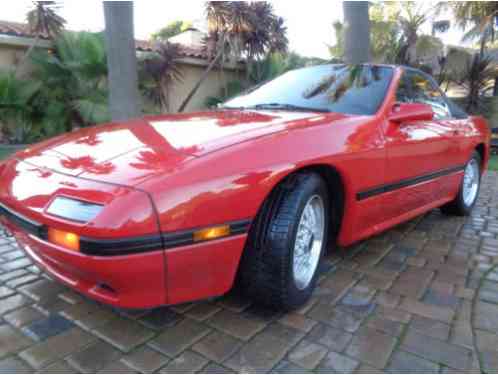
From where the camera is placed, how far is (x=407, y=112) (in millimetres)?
2508

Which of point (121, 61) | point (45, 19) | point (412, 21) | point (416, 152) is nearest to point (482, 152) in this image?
point (416, 152)

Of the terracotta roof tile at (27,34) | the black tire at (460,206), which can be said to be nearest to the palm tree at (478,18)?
the terracotta roof tile at (27,34)

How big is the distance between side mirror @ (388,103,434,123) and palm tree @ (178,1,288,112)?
7.30 m

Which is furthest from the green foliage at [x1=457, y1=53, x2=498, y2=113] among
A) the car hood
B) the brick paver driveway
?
the car hood

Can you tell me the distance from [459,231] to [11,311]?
3415 millimetres

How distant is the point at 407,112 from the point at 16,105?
6.22 metres

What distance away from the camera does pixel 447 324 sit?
6.39 ft

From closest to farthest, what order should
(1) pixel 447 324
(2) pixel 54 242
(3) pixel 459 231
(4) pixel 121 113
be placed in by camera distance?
(2) pixel 54 242 < (1) pixel 447 324 < (3) pixel 459 231 < (4) pixel 121 113

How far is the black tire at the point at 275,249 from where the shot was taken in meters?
1.80

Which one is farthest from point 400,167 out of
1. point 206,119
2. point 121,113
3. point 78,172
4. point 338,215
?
point 121,113

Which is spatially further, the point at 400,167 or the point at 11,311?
the point at 400,167

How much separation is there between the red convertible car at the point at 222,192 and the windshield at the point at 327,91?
0.02 m

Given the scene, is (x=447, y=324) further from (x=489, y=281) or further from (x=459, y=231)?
(x=459, y=231)

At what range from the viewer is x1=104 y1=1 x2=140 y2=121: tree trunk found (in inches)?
199
